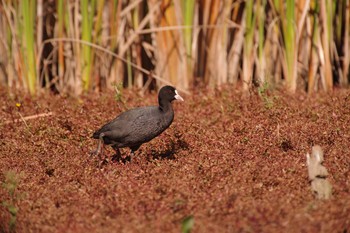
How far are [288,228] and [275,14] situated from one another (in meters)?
5.13

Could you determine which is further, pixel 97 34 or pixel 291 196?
pixel 97 34

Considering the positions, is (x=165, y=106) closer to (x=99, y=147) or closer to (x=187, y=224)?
(x=99, y=147)

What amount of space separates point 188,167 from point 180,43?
356 centimetres

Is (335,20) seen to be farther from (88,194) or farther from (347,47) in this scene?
(88,194)

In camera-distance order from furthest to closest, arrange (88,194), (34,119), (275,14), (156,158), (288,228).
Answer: (275,14) < (34,119) < (156,158) < (88,194) < (288,228)

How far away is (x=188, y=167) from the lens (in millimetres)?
6426

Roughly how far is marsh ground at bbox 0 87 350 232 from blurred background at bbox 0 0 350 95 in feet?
1.74

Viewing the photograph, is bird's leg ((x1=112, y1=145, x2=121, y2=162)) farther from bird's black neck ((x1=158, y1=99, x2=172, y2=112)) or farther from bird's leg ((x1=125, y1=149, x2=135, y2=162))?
bird's black neck ((x1=158, y1=99, x2=172, y2=112))

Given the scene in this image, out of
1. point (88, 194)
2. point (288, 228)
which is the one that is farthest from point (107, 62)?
point (288, 228)

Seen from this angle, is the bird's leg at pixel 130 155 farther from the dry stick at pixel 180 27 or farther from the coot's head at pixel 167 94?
the dry stick at pixel 180 27

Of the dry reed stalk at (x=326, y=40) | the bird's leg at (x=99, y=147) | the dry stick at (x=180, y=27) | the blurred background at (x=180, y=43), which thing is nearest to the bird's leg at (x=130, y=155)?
the bird's leg at (x=99, y=147)

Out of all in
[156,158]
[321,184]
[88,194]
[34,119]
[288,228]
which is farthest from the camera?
[34,119]

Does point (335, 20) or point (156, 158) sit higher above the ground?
point (335, 20)

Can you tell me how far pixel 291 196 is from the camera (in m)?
5.45
